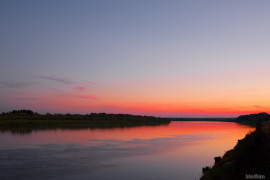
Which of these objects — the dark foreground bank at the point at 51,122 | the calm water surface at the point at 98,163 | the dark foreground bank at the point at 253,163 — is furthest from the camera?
the dark foreground bank at the point at 51,122

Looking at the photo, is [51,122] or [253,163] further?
[51,122]

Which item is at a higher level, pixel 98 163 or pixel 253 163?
pixel 253 163

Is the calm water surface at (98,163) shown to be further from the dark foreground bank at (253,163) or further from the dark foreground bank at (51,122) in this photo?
the dark foreground bank at (51,122)

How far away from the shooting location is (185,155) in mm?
23922

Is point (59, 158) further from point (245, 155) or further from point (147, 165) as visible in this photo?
point (245, 155)

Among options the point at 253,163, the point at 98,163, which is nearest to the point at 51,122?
the point at 98,163

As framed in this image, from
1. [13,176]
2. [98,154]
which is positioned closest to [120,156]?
[98,154]

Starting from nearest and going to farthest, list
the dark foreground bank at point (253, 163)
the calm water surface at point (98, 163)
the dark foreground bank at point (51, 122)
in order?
the dark foreground bank at point (253, 163) → the calm water surface at point (98, 163) → the dark foreground bank at point (51, 122)

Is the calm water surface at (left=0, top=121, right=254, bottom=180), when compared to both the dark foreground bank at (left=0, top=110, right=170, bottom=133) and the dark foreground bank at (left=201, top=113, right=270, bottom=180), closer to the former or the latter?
the dark foreground bank at (left=201, top=113, right=270, bottom=180)

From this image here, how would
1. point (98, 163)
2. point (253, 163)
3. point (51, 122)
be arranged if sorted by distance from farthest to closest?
1. point (51, 122)
2. point (98, 163)
3. point (253, 163)

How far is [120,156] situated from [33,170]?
7767 millimetres

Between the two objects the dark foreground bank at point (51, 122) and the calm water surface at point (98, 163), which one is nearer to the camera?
the calm water surface at point (98, 163)

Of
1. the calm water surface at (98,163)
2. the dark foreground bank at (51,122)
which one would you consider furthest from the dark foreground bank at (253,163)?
the dark foreground bank at (51,122)

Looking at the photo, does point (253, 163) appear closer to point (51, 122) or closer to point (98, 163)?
point (98, 163)
